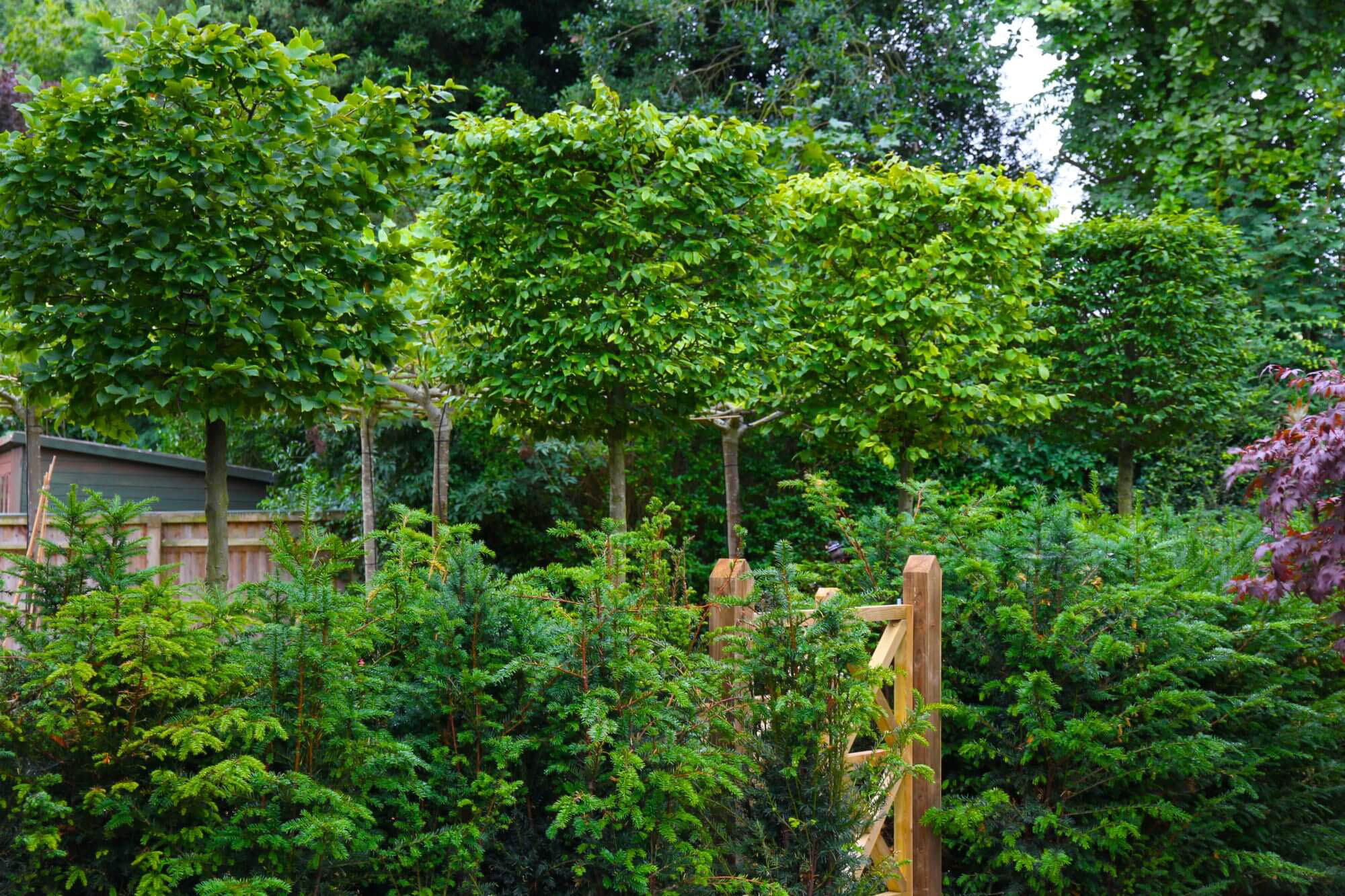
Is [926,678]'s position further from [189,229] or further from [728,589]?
[189,229]

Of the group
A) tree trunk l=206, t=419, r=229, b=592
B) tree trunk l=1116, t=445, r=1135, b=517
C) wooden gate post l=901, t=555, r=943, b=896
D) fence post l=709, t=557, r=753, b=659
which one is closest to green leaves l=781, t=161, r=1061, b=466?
tree trunk l=1116, t=445, r=1135, b=517

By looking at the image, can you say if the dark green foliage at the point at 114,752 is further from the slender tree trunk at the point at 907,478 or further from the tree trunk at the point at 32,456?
the slender tree trunk at the point at 907,478

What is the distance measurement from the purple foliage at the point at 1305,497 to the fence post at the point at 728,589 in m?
2.03

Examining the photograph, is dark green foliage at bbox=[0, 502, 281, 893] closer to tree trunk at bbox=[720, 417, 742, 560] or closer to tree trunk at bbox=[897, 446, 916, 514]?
tree trunk at bbox=[897, 446, 916, 514]

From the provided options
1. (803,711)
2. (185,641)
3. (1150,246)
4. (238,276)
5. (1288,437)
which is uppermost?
(1150,246)

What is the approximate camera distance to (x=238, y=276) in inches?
179

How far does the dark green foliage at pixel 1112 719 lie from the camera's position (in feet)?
13.5

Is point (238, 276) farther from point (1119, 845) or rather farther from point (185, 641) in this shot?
point (1119, 845)

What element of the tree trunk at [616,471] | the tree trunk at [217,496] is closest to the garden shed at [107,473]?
the tree trunk at [616,471]

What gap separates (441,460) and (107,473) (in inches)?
→ 169

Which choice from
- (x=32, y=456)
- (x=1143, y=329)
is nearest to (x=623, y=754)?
(x=32, y=456)

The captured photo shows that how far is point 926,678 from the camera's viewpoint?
4.15m

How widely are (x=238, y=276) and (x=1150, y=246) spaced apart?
8.22 metres

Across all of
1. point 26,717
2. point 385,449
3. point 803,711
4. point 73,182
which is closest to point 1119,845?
point 803,711
